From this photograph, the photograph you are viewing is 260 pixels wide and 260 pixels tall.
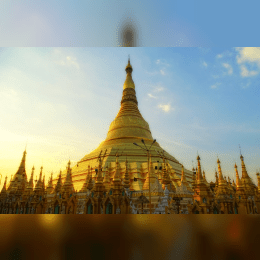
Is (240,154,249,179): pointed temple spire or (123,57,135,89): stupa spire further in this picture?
(123,57,135,89): stupa spire

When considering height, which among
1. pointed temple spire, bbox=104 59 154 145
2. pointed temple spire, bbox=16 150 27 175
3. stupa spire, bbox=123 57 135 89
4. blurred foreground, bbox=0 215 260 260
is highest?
stupa spire, bbox=123 57 135 89

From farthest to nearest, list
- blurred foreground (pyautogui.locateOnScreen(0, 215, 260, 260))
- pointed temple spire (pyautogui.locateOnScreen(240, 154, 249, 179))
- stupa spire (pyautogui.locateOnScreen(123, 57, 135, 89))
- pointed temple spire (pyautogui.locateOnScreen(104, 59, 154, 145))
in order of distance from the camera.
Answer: stupa spire (pyautogui.locateOnScreen(123, 57, 135, 89)) < pointed temple spire (pyautogui.locateOnScreen(104, 59, 154, 145)) < pointed temple spire (pyautogui.locateOnScreen(240, 154, 249, 179)) < blurred foreground (pyautogui.locateOnScreen(0, 215, 260, 260))

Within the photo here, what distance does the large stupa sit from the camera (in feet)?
75.6

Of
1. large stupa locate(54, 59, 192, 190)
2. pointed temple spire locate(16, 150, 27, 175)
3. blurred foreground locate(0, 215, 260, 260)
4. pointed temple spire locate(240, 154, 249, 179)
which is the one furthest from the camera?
pointed temple spire locate(16, 150, 27, 175)

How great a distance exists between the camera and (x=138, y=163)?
80.9 ft

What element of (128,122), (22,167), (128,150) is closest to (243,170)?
(128,150)

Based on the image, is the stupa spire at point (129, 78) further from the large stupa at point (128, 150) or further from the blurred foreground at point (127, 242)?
the blurred foreground at point (127, 242)

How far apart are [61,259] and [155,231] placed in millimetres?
1626

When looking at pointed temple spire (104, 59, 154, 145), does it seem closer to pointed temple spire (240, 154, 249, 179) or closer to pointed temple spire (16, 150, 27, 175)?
pointed temple spire (240, 154, 249, 179)

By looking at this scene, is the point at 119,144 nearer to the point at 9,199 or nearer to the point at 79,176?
the point at 79,176

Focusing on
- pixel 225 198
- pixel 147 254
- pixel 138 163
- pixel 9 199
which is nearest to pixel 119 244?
pixel 147 254

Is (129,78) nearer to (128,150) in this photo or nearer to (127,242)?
(128,150)

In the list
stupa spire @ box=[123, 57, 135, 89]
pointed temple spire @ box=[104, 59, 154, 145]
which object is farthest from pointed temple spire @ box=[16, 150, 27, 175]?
stupa spire @ box=[123, 57, 135, 89]

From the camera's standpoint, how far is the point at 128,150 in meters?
28.1
